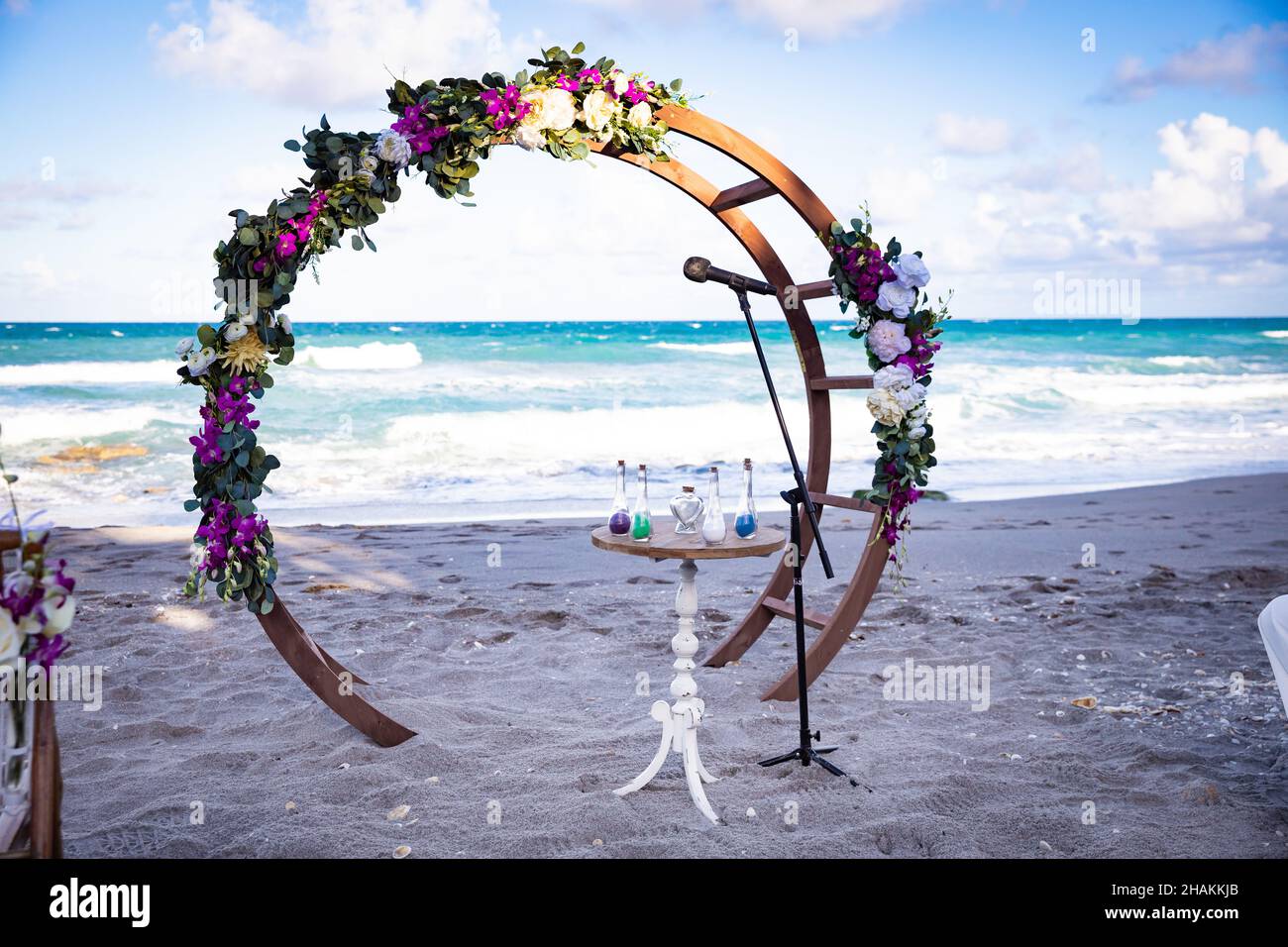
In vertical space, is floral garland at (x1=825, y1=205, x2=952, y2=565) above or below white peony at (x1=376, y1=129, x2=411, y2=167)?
below

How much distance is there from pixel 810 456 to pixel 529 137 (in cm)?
182

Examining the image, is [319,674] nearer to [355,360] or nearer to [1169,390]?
[355,360]

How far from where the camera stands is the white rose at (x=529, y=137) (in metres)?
3.14

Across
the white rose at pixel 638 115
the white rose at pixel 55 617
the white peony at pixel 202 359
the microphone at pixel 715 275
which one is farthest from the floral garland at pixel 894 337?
the white rose at pixel 55 617

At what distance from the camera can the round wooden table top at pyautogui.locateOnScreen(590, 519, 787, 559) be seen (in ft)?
9.43

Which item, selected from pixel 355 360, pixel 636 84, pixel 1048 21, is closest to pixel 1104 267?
pixel 1048 21

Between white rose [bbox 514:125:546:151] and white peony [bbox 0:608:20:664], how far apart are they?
203 centimetres

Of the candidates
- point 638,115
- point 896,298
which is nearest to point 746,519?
point 896,298

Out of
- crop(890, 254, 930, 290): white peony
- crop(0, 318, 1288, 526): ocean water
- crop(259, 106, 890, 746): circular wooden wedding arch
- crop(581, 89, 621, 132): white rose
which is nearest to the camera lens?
crop(581, 89, 621, 132): white rose

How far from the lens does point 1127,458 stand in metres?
11.8

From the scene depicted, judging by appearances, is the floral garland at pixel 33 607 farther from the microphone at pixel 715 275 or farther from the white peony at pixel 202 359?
the microphone at pixel 715 275

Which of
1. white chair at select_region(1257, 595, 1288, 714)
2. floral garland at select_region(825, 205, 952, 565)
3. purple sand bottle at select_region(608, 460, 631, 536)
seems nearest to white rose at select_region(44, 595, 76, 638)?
purple sand bottle at select_region(608, 460, 631, 536)

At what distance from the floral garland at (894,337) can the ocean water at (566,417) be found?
290 centimetres

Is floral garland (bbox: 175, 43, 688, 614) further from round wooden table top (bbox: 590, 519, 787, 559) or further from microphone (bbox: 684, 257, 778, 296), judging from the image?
round wooden table top (bbox: 590, 519, 787, 559)
